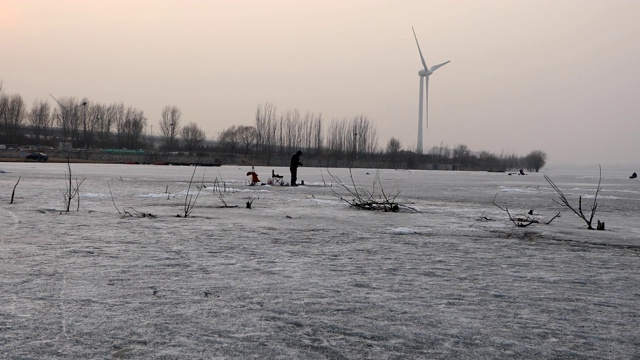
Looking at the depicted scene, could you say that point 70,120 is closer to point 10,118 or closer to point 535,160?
point 10,118

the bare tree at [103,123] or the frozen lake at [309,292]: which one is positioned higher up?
the bare tree at [103,123]

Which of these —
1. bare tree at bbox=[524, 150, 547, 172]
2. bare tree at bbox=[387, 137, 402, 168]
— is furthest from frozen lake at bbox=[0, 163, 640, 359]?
bare tree at bbox=[524, 150, 547, 172]

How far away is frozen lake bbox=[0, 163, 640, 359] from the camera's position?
2430mm

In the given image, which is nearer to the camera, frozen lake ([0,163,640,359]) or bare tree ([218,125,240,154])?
frozen lake ([0,163,640,359])

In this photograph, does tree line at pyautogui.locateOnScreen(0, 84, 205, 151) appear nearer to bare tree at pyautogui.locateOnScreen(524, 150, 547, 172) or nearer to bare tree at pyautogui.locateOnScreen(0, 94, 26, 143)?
bare tree at pyautogui.locateOnScreen(0, 94, 26, 143)

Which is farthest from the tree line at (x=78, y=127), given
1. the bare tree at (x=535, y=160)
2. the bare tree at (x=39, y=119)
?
the bare tree at (x=535, y=160)

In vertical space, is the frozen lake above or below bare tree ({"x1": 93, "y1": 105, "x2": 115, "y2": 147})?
below

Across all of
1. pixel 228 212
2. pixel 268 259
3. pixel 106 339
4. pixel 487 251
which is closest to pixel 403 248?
pixel 487 251

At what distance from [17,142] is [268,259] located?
7582cm

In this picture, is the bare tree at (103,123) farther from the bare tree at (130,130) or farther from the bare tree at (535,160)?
the bare tree at (535,160)

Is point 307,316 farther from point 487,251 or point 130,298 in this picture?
point 487,251

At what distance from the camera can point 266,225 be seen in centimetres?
739

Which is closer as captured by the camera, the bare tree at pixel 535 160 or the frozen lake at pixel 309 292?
the frozen lake at pixel 309 292

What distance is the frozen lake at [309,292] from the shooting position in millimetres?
2430
